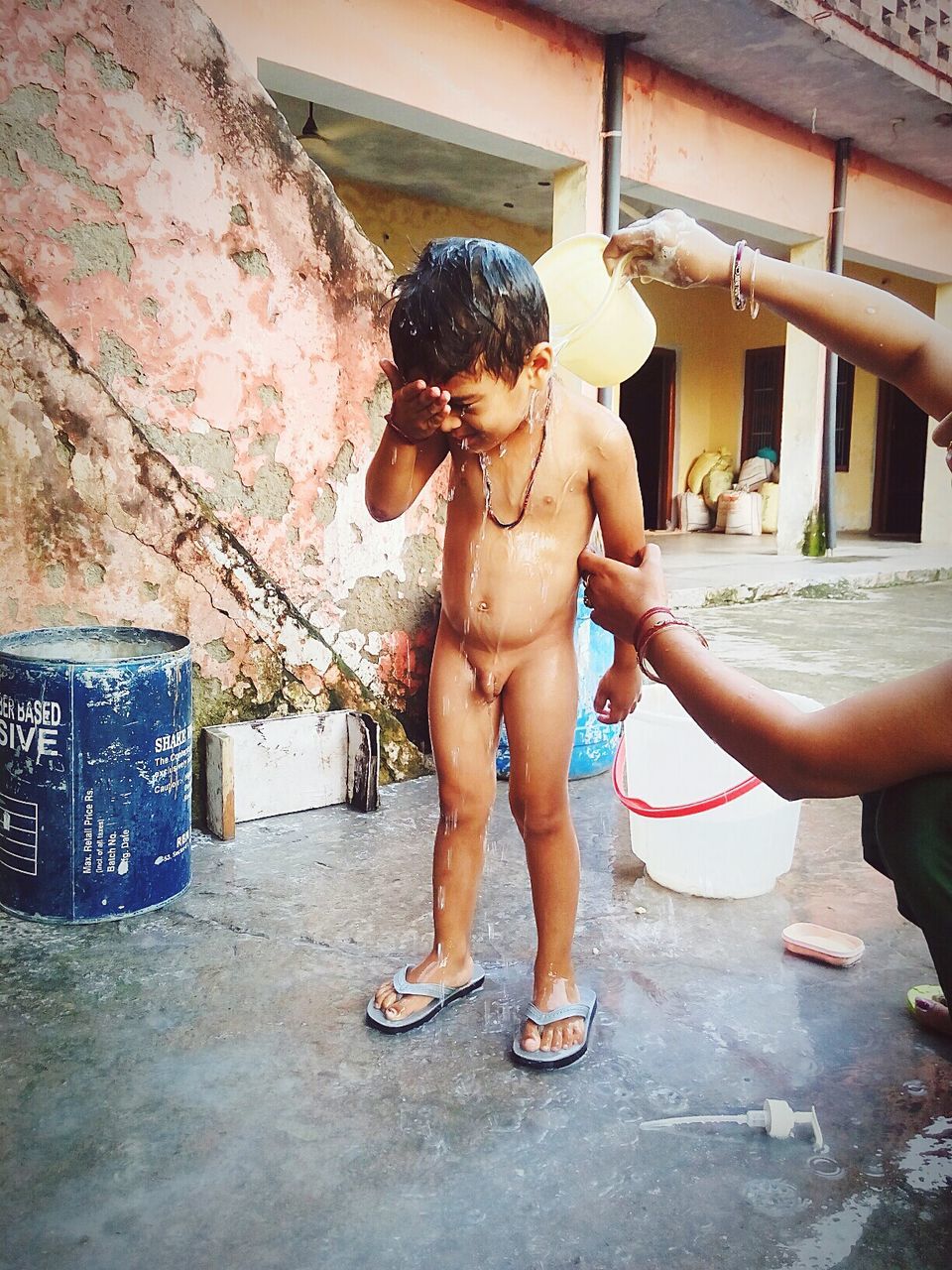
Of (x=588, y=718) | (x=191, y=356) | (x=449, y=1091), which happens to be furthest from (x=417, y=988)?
(x=191, y=356)

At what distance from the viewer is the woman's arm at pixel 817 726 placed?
1084mm

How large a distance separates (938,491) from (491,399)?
976 cm

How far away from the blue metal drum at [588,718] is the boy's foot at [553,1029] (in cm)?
130

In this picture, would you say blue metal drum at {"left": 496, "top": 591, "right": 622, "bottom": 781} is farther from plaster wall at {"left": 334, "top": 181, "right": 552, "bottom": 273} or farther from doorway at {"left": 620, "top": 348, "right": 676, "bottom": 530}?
doorway at {"left": 620, "top": 348, "right": 676, "bottom": 530}

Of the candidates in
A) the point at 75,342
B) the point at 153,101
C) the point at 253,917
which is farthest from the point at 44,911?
the point at 153,101

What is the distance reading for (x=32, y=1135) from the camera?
136cm

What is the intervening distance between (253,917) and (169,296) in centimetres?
157

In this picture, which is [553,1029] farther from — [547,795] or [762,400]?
[762,400]

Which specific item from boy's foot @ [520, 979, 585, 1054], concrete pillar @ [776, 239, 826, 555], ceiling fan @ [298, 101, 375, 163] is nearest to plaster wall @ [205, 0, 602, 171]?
ceiling fan @ [298, 101, 375, 163]

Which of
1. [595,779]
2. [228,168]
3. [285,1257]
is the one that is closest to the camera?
[285,1257]

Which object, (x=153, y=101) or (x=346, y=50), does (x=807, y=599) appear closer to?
(x=346, y=50)

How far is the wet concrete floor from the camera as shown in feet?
3.94

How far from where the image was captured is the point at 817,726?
1.14m

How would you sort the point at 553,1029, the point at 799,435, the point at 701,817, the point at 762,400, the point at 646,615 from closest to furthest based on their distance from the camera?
1. the point at 646,615
2. the point at 553,1029
3. the point at 701,817
4. the point at 799,435
5. the point at 762,400
